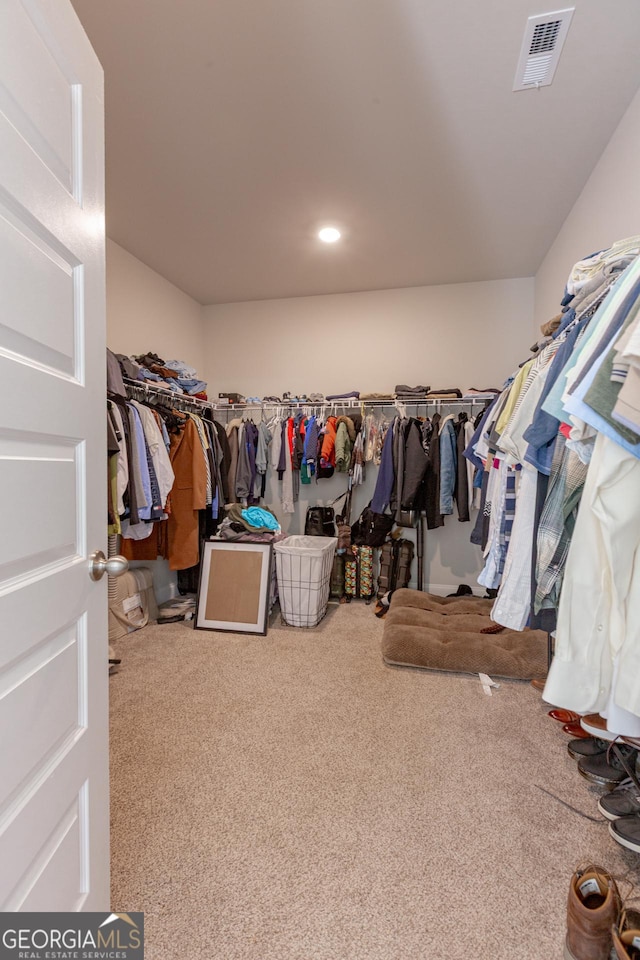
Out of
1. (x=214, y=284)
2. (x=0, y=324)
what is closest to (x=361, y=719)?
(x=0, y=324)

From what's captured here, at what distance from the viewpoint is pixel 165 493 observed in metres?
2.94

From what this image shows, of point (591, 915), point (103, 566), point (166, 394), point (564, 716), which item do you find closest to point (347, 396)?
point (166, 394)

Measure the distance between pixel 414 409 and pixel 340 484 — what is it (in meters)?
0.97

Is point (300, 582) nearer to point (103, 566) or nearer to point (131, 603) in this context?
point (131, 603)

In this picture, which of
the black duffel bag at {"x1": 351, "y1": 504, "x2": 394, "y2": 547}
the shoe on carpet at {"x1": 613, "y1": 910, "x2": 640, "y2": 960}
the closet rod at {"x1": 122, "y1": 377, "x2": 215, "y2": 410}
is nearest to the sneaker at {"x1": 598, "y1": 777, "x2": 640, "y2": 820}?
the shoe on carpet at {"x1": 613, "y1": 910, "x2": 640, "y2": 960}

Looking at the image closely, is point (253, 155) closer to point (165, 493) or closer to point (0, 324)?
point (165, 493)

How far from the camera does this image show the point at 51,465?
773mm

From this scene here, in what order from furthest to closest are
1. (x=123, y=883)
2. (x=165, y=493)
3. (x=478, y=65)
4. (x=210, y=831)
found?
(x=165, y=493), (x=478, y=65), (x=210, y=831), (x=123, y=883)

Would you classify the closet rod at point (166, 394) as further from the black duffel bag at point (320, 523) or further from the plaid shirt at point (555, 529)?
the plaid shirt at point (555, 529)

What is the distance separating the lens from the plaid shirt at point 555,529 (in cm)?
126

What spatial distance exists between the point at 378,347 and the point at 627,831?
3.72 meters

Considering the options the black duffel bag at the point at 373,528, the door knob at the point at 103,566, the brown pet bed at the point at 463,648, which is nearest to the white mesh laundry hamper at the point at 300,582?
the brown pet bed at the point at 463,648

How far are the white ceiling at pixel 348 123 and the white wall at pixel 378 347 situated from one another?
636 millimetres

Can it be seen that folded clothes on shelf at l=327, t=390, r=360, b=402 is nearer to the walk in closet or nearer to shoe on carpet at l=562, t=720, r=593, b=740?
the walk in closet
